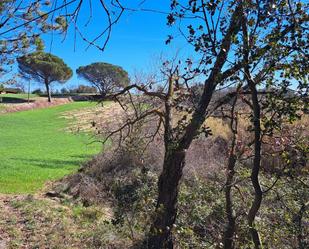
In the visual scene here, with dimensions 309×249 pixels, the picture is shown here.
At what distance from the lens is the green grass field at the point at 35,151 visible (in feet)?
44.5

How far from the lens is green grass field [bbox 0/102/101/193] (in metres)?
13.6

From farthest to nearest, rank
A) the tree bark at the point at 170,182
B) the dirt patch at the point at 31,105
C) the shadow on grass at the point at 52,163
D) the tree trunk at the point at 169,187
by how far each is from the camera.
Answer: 1. the dirt patch at the point at 31,105
2. the shadow on grass at the point at 52,163
3. the tree trunk at the point at 169,187
4. the tree bark at the point at 170,182

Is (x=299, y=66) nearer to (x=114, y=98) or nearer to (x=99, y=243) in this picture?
(x=114, y=98)

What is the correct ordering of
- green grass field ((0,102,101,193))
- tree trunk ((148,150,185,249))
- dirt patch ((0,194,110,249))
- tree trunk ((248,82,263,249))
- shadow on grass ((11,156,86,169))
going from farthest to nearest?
1. shadow on grass ((11,156,86,169))
2. green grass field ((0,102,101,193))
3. dirt patch ((0,194,110,249))
4. tree trunk ((148,150,185,249))
5. tree trunk ((248,82,263,249))

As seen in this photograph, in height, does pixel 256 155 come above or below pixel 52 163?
above

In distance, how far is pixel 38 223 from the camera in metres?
8.31

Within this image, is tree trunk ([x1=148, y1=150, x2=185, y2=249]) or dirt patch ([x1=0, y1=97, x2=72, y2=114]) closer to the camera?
tree trunk ([x1=148, y1=150, x2=185, y2=249])

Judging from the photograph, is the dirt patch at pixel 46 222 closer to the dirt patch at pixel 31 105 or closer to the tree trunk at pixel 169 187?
the tree trunk at pixel 169 187

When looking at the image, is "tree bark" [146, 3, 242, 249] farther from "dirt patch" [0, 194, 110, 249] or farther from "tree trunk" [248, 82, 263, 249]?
"dirt patch" [0, 194, 110, 249]

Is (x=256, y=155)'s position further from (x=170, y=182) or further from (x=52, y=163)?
(x=52, y=163)

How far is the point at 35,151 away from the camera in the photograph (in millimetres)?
21766

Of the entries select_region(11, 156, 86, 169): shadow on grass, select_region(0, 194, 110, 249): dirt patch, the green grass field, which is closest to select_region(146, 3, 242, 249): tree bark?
select_region(0, 194, 110, 249): dirt patch

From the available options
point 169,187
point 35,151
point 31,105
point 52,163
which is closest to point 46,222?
point 169,187

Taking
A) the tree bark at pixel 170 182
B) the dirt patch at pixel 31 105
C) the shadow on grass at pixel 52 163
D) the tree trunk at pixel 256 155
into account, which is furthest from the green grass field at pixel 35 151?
the tree trunk at pixel 256 155
